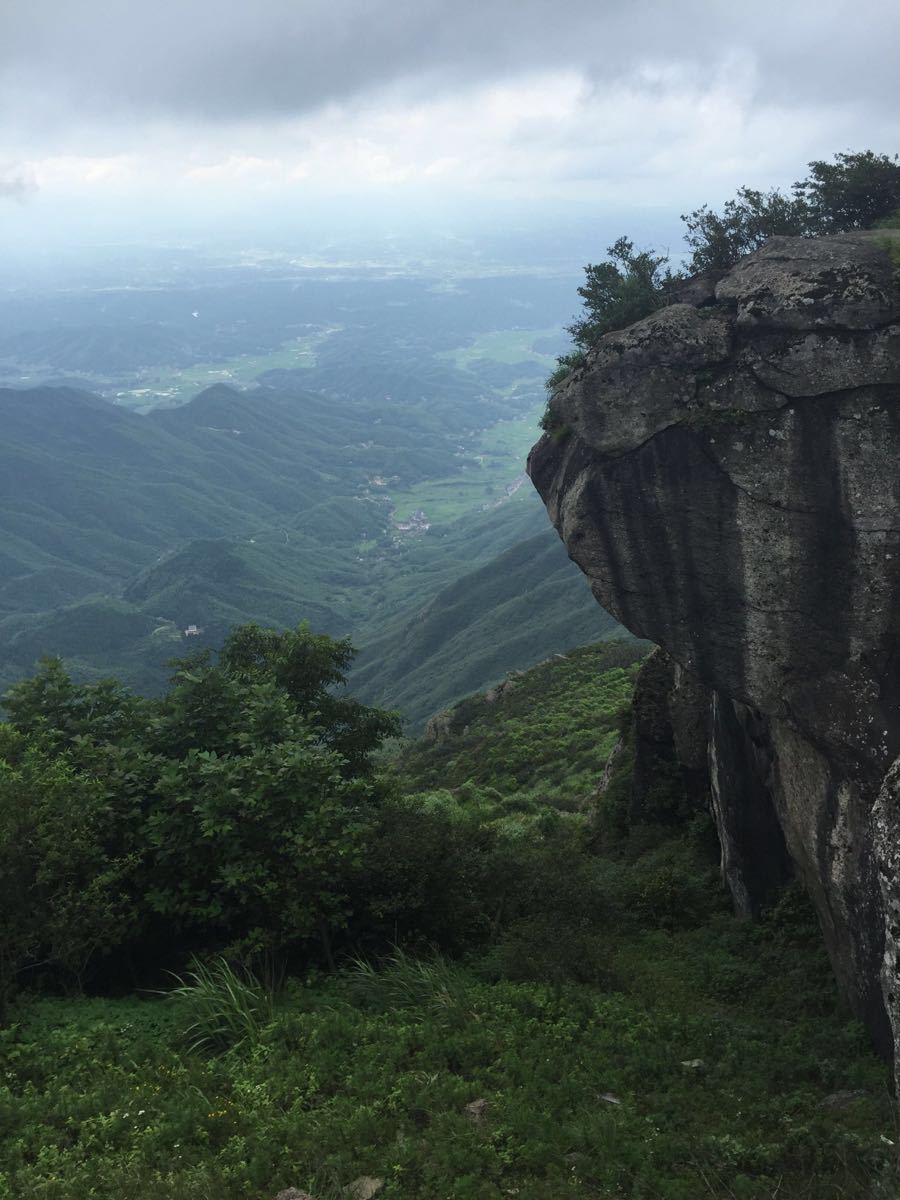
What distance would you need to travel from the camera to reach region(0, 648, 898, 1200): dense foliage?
37.0 feet

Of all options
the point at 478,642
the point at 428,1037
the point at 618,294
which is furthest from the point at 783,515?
the point at 478,642

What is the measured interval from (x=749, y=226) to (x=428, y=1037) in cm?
2357

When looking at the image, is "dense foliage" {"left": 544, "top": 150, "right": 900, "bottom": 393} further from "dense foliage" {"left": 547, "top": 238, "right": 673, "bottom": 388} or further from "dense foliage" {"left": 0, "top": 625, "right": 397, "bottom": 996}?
"dense foliage" {"left": 0, "top": 625, "right": 397, "bottom": 996}

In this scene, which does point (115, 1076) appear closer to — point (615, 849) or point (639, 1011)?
point (639, 1011)

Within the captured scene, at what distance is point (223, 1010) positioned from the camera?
15.1m

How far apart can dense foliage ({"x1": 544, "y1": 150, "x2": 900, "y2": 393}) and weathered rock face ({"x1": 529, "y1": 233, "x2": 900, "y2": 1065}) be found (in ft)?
8.46

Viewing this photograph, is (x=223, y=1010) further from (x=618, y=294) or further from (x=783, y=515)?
(x=618, y=294)

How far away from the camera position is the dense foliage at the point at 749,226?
25000 mm

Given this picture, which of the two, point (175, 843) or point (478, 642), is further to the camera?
point (478, 642)

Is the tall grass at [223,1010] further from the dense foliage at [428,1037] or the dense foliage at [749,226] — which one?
the dense foliage at [749,226]

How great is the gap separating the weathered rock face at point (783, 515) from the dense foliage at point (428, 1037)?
366cm

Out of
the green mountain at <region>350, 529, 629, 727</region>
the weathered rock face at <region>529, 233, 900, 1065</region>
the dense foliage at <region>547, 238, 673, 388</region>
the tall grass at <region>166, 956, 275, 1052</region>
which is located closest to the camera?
the tall grass at <region>166, 956, 275, 1052</region>

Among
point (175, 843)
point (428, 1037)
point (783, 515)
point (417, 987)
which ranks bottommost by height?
point (417, 987)

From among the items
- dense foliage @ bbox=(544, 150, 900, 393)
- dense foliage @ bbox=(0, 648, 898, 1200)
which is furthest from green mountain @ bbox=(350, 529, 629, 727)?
dense foliage @ bbox=(0, 648, 898, 1200)
